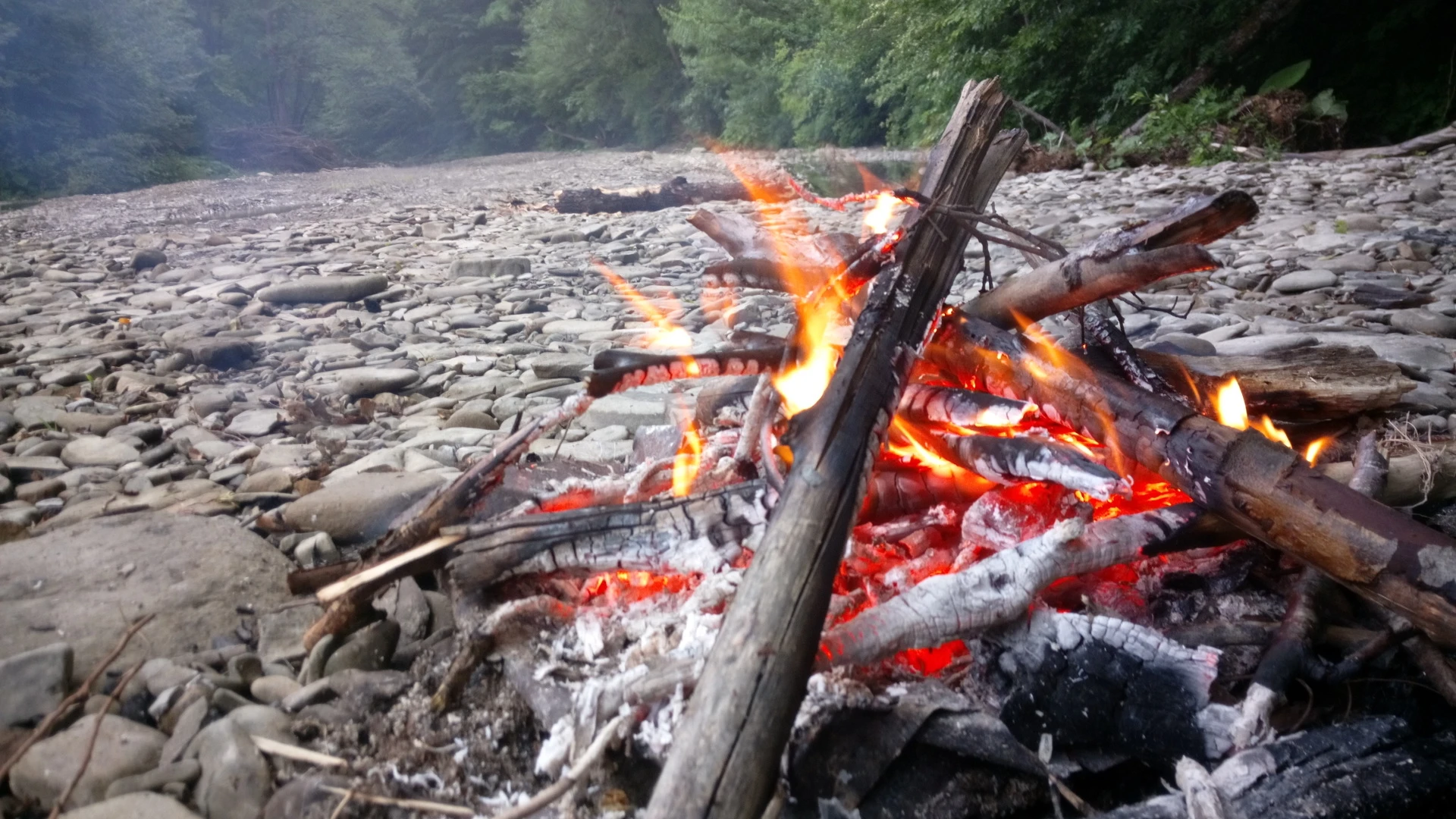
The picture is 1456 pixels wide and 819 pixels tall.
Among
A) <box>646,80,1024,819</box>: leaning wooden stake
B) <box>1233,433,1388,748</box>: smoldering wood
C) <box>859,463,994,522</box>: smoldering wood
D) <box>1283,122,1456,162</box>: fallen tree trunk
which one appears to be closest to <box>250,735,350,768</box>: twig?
<box>646,80,1024,819</box>: leaning wooden stake

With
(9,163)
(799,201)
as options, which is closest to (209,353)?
(799,201)

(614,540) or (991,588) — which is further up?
(991,588)

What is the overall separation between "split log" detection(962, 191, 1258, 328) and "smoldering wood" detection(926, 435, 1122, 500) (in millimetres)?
481

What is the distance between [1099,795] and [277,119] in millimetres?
41678

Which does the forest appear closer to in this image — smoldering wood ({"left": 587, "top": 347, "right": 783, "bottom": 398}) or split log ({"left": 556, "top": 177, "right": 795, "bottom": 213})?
smoldering wood ({"left": 587, "top": 347, "right": 783, "bottom": 398})

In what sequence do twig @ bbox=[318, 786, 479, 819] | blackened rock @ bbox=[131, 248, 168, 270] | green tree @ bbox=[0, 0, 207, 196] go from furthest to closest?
green tree @ bbox=[0, 0, 207, 196] → blackened rock @ bbox=[131, 248, 168, 270] → twig @ bbox=[318, 786, 479, 819]

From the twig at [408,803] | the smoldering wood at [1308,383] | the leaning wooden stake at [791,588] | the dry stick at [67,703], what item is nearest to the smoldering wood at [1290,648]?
the smoldering wood at [1308,383]

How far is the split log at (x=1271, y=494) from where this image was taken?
135 centimetres

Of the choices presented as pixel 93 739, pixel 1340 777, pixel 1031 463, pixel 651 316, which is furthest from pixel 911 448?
pixel 651 316

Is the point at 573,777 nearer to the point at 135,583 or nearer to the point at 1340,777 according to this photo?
the point at 1340,777

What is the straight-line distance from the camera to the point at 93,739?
5.25ft

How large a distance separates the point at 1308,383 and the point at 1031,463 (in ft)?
3.08

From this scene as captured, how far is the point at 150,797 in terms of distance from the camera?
4.95 feet

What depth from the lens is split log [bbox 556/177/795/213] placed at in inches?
423
